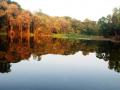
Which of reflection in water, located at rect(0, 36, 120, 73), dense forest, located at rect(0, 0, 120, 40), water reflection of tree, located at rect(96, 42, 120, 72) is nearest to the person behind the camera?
water reflection of tree, located at rect(96, 42, 120, 72)

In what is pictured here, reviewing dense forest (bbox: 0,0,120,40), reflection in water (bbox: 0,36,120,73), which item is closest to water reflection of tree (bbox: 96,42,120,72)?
reflection in water (bbox: 0,36,120,73)

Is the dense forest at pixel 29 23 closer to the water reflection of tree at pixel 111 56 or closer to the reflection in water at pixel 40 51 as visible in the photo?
the reflection in water at pixel 40 51

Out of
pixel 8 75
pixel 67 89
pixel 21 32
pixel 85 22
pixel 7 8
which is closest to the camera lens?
pixel 67 89

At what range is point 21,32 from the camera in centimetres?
8225

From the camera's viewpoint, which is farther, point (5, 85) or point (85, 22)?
point (85, 22)

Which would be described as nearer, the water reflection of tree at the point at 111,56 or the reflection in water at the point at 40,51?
the water reflection of tree at the point at 111,56

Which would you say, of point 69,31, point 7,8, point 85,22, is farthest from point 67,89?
point 85,22

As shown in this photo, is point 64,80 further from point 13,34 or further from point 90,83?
point 13,34

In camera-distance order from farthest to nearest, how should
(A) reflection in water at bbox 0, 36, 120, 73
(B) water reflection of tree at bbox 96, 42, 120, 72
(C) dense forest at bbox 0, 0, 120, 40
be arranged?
(C) dense forest at bbox 0, 0, 120, 40 → (A) reflection in water at bbox 0, 36, 120, 73 → (B) water reflection of tree at bbox 96, 42, 120, 72

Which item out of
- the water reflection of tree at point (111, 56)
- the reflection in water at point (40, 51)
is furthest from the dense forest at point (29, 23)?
the water reflection of tree at point (111, 56)

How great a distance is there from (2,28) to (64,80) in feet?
232

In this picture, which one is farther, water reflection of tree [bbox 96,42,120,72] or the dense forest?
the dense forest

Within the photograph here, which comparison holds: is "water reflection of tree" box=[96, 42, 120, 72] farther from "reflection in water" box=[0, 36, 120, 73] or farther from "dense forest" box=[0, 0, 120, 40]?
"dense forest" box=[0, 0, 120, 40]

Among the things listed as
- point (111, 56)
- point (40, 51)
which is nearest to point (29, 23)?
point (40, 51)
